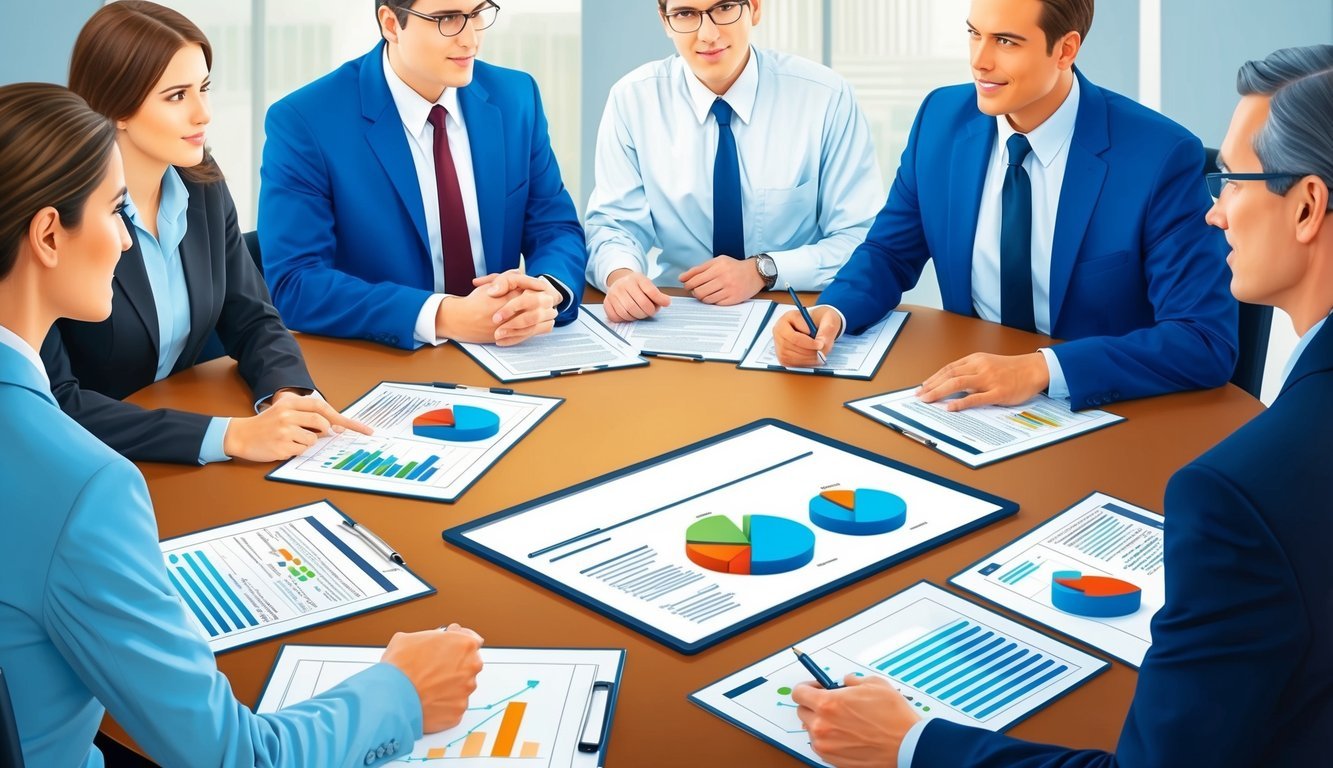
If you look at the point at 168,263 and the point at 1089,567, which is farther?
the point at 168,263

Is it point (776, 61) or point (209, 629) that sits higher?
point (776, 61)

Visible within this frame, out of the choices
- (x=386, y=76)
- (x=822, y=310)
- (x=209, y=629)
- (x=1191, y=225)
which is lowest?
(x=209, y=629)

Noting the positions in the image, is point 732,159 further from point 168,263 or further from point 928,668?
point 928,668

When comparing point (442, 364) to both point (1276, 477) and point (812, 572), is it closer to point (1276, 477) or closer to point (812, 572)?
point (812, 572)

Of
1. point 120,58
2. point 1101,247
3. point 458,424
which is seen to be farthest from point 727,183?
point 120,58

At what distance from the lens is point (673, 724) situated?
1.40 meters

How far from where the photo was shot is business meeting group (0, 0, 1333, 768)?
1180 mm

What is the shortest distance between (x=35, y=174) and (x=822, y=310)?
169 cm

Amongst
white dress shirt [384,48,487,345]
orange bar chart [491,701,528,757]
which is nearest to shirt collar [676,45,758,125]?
white dress shirt [384,48,487,345]

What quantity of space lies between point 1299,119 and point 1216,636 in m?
0.55

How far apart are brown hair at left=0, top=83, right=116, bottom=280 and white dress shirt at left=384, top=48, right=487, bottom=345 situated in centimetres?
161

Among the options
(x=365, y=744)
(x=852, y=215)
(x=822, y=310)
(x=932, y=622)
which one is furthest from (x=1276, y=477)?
(x=852, y=215)

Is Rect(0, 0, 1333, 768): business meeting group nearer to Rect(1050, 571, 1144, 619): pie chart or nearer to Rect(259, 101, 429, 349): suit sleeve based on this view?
Rect(259, 101, 429, 349): suit sleeve

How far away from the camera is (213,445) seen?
2113mm
